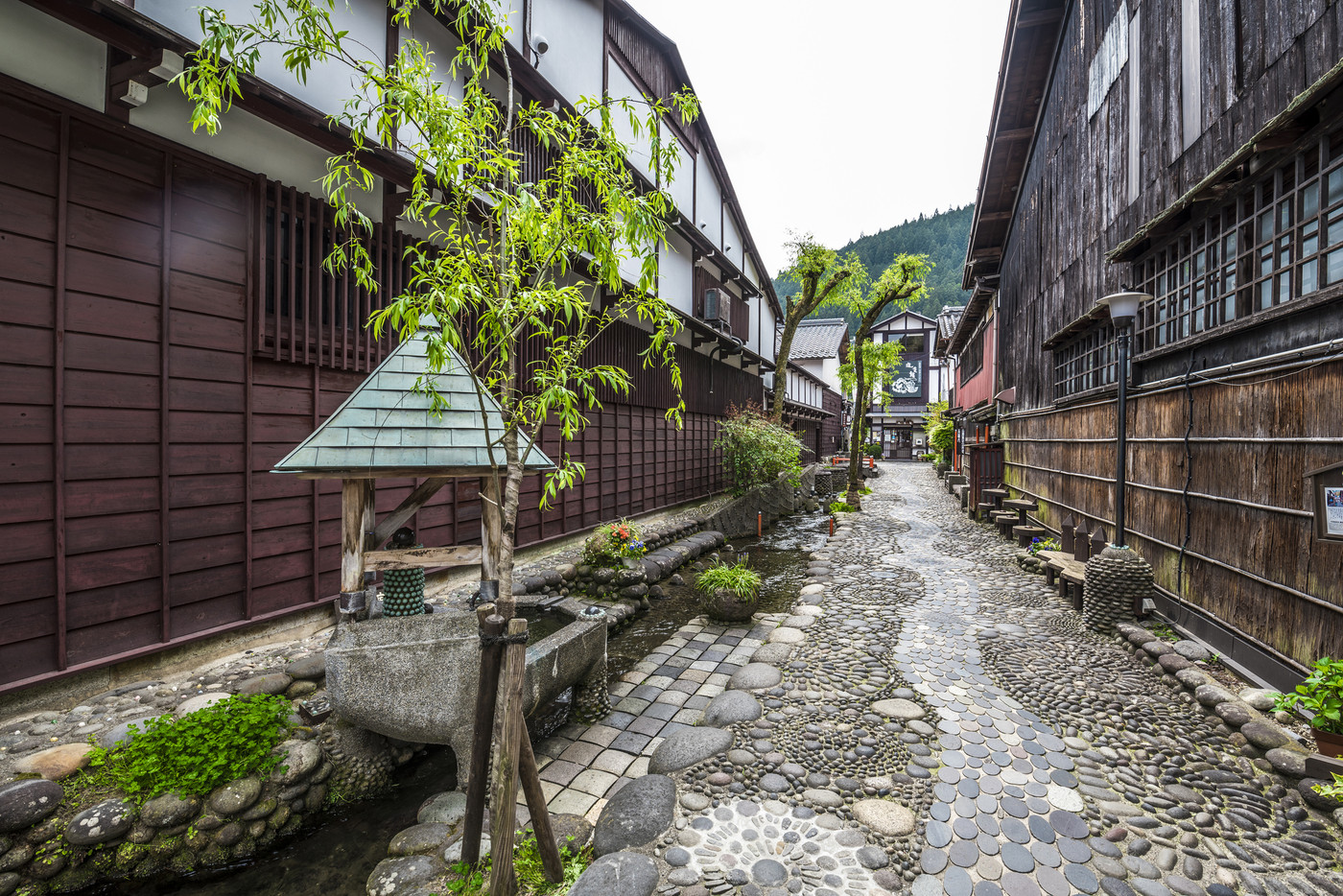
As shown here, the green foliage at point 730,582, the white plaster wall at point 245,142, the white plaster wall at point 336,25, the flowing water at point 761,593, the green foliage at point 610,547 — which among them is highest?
the white plaster wall at point 336,25

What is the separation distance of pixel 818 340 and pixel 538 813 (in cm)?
3996

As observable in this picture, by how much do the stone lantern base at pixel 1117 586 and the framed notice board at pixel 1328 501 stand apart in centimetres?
244

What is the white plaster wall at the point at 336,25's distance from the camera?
4.67 m

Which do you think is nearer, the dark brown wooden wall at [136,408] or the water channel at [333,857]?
the water channel at [333,857]

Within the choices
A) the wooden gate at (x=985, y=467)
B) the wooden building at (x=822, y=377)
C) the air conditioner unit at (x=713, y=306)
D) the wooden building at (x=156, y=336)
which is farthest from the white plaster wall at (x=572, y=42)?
the wooden building at (x=822, y=377)

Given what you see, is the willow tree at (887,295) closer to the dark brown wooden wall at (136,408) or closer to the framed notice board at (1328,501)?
the framed notice board at (1328,501)

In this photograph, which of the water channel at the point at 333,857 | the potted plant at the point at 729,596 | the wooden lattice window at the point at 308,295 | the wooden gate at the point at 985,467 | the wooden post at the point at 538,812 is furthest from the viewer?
the wooden gate at the point at 985,467

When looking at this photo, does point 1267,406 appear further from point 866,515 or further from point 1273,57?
point 866,515

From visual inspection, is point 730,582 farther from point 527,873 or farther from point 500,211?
point 500,211

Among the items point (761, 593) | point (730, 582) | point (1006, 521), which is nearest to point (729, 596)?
point (730, 582)

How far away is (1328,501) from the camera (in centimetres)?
390

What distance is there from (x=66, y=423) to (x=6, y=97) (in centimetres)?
239

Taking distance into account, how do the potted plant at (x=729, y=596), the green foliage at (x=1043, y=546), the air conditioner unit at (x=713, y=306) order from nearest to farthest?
1. the potted plant at (x=729, y=596)
2. the green foliage at (x=1043, y=546)
3. the air conditioner unit at (x=713, y=306)

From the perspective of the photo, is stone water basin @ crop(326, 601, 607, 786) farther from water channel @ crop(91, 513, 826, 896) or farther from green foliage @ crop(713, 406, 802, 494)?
green foliage @ crop(713, 406, 802, 494)
